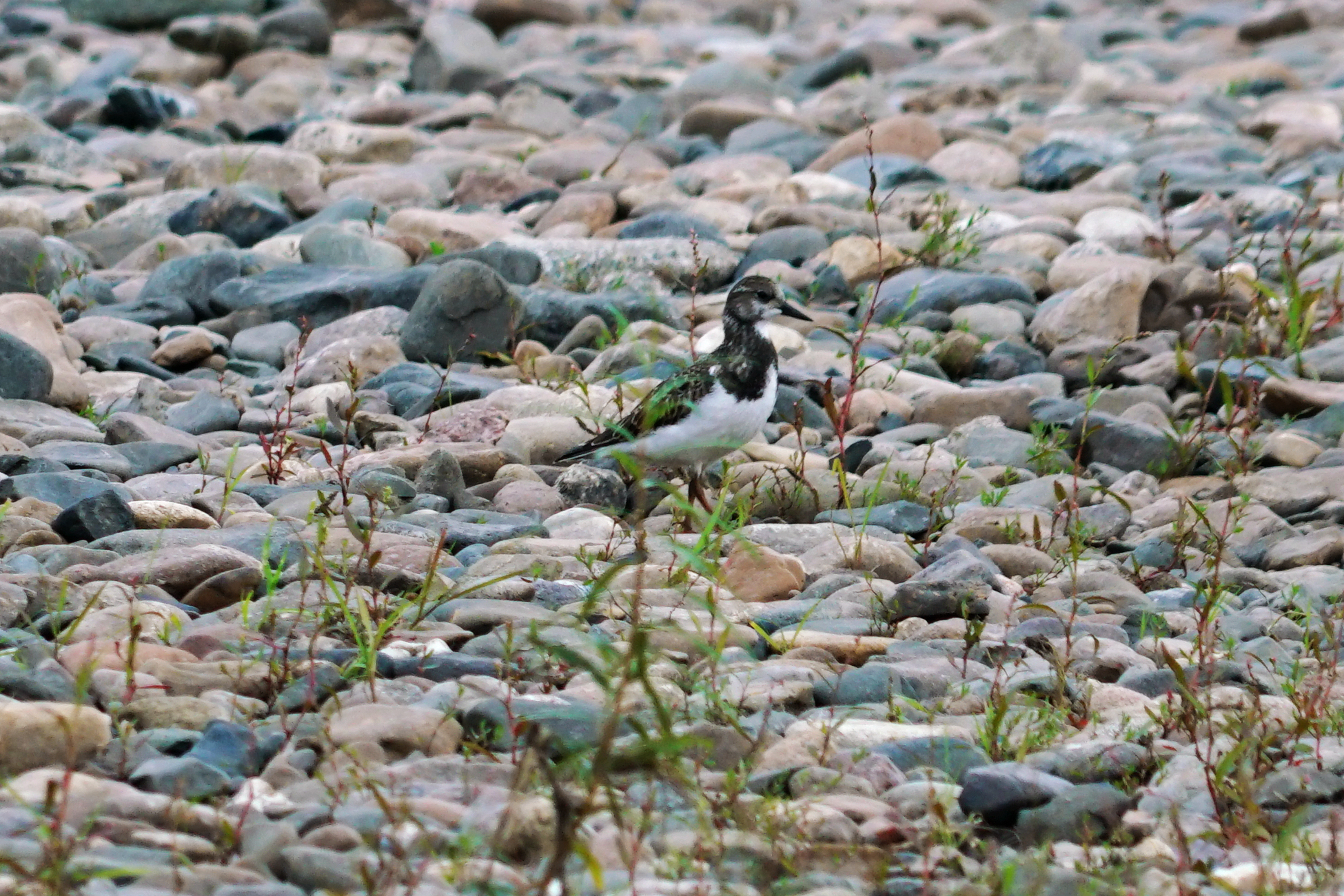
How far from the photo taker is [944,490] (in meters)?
5.30

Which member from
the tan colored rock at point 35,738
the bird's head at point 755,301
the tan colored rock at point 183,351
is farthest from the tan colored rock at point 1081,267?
the tan colored rock at point 35,738

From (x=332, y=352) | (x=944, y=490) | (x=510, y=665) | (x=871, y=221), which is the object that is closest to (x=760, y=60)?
(x=871, y=221)

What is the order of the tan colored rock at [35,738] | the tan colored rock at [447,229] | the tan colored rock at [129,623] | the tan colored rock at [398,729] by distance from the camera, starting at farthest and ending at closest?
the tan colored rock at [447,229] < the tan colored rock at [129,623] < the tan colored rock at [398,729] < the tan colored rock at [35,738]

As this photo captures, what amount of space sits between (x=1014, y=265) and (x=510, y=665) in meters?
5.54

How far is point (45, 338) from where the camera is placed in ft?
23.2

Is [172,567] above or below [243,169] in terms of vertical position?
above

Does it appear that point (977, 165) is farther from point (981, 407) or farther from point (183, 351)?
point (183, 351)

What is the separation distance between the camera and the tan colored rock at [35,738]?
10.5 feet

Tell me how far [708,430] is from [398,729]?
7.77 ft

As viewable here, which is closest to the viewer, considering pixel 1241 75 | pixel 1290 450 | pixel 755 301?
pixel 1290 450

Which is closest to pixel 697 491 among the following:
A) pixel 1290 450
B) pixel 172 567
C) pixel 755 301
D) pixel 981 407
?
pixel 755 301

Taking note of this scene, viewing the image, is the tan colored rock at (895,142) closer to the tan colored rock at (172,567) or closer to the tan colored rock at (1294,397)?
the tan colored rock at (1294,397)

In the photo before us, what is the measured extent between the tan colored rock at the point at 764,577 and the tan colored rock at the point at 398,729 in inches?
59.1

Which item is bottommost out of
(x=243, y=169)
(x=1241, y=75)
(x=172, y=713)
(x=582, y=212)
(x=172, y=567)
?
(x=1241, y=75)
